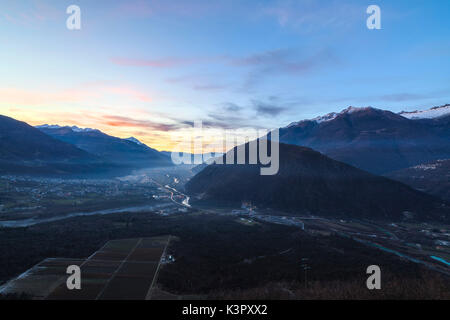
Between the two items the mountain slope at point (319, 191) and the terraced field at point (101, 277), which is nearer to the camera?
the terraced field at point (101, 277)

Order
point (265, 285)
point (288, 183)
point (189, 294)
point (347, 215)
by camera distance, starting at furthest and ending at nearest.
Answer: point (288, 183) → point (347, 215) → point (265, 285) → point (189, 294)

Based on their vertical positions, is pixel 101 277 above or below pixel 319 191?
below

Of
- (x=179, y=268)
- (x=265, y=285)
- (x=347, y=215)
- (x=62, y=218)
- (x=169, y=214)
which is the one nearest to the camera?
(x=265, y=285)

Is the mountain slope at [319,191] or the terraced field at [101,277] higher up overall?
the mountain slope at [319,191]

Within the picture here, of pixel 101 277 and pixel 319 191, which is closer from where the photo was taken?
pixel 101 277

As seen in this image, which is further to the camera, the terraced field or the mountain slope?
the mountain slope

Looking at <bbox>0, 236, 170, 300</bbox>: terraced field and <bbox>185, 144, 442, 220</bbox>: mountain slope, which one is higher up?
<bbox>185, 144, 442, 220</bbox>: mountain slope
